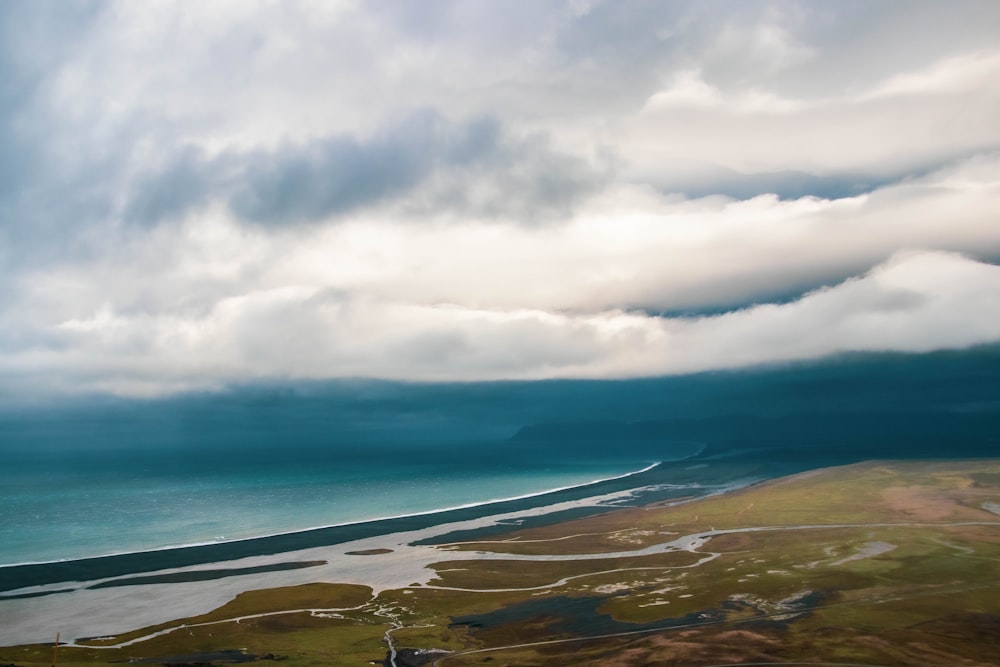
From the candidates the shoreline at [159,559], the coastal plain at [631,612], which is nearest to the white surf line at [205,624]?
the coastal plain at [631,612]

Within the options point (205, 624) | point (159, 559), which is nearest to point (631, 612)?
point (205, 624)

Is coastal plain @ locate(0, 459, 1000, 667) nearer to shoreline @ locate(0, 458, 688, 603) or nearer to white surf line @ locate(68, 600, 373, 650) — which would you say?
white surf line @ locate(68, 600, 373, 650)

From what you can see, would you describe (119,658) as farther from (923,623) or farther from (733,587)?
(923,623)

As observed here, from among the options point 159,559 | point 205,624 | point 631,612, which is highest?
point 159,559

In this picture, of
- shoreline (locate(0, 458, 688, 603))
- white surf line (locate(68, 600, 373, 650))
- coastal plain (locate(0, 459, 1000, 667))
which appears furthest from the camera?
shoreline (locate(0, 458, 688, 603))

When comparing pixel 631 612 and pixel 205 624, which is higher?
pixel 205 624

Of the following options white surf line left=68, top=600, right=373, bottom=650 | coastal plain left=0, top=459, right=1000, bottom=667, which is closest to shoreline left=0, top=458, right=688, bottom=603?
coastal plain left=0, top=459, right=1000, bottom=667

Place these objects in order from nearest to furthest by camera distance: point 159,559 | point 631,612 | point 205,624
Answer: point 205,624, point 631,612, point 159,559

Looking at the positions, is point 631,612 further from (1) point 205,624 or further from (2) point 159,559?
(2) point 159,559

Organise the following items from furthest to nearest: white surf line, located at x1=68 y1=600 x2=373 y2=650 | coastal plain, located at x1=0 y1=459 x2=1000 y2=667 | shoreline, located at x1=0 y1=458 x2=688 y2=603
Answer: shoreline, located at x1=0 y1=458 x2=688 y2=603, white surf line, located at x1=68 y1=600 x2=373 y2=650, coastal plain, located at x1=0 y1=459 x2=1000 y2=667
